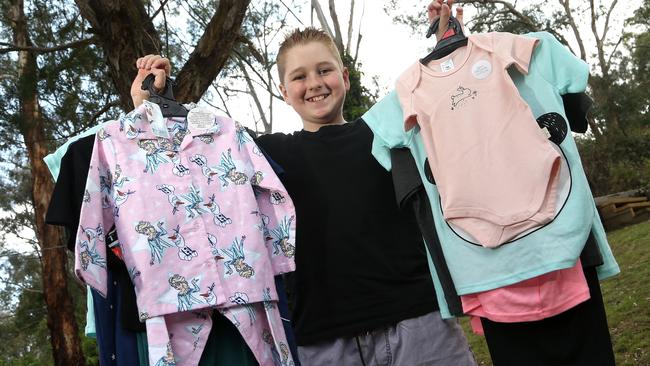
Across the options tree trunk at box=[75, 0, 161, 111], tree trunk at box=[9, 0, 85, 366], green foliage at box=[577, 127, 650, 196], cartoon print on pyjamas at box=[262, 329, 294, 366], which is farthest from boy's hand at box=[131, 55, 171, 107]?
green foliage at box=[577, 127, 650, 196]

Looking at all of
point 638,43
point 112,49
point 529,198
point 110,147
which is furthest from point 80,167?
point 638,43

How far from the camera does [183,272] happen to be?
1.86 metres

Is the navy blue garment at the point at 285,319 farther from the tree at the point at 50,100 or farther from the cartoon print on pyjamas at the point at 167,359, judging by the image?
the tree at the point at 50,100

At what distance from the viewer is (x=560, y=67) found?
76.9 inches

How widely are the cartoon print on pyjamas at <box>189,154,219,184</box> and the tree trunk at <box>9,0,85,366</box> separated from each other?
9.66 metres

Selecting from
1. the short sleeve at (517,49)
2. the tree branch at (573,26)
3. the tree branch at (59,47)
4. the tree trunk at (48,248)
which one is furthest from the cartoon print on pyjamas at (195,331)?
the tree branch at (573,26)

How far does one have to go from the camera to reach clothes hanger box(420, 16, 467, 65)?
2.20 m

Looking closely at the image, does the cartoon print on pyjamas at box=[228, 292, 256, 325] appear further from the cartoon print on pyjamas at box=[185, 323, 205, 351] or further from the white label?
the white label

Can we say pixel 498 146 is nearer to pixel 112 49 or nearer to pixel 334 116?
pixel 334 116

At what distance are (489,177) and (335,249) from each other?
2.32 feet

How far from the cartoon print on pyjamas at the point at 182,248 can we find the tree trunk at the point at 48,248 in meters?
9.80

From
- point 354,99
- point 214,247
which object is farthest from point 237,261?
point 354,99

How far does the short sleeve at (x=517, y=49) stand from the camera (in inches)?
78.2

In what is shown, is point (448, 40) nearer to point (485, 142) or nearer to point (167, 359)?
point (485, 142)
